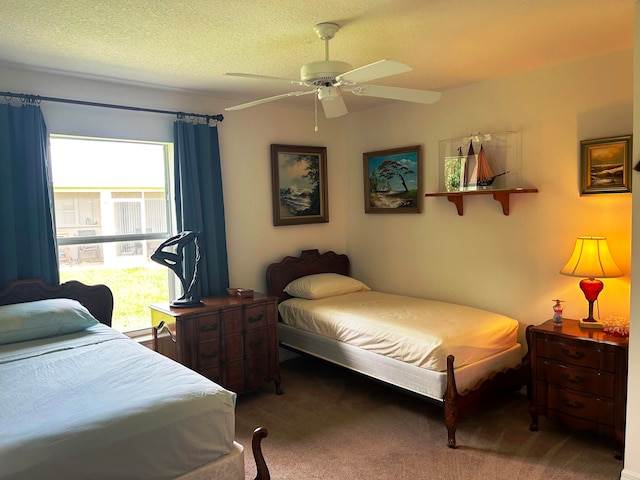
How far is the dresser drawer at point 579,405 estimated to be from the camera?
2779 millimetres

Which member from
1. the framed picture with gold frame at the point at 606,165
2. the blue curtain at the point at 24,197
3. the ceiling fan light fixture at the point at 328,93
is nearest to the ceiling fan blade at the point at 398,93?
the ceiling fan light fixture at the point at 328,93

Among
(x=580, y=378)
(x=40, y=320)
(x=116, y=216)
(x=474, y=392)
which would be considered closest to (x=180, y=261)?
(x=116, y=216)

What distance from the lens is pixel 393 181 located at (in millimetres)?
4480

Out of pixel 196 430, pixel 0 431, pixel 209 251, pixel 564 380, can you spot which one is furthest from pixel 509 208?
pixel 0 431

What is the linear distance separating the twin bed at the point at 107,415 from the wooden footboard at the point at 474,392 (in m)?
1.35

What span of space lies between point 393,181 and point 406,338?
1.77 metres

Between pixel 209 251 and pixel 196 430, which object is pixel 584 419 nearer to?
pixel 196 430

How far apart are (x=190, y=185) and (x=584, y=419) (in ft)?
10.4

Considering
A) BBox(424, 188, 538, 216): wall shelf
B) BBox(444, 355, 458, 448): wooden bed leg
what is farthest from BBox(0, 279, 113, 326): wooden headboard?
BBox(424, 188, 538, 216): wall shelf

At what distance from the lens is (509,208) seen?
3654 millimetres

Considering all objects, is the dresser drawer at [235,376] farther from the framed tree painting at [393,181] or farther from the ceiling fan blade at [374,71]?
the ceiling fan blade at [374,71]

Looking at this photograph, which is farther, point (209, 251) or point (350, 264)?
point (350, 264)

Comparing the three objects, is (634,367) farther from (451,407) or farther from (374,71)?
(374,71)

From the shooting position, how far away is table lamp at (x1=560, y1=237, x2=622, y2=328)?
115 inches
